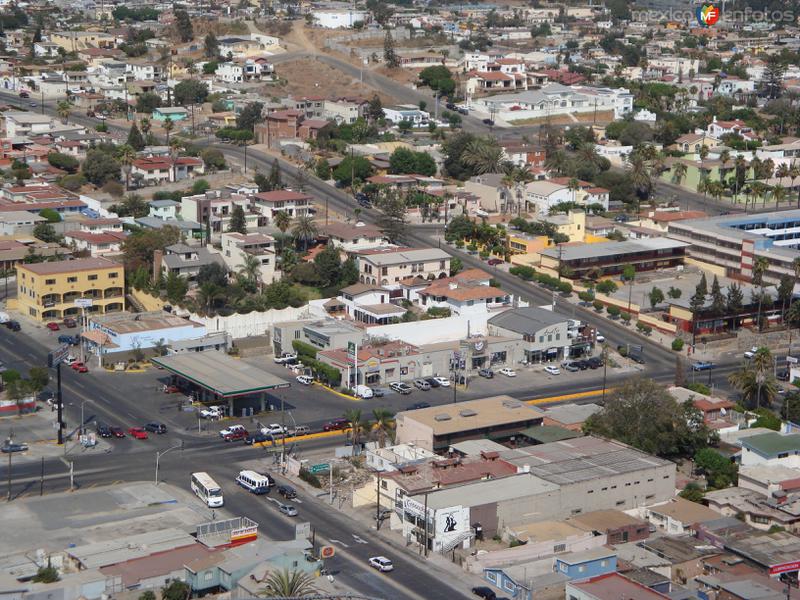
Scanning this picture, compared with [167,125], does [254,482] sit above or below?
below

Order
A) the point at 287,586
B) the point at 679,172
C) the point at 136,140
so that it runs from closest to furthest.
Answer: the point at 287,586
the point at 679,172
the point at 136,140

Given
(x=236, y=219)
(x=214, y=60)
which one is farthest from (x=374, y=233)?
(x=214, y=60)

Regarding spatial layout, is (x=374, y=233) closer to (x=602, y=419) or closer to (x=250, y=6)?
(x=602, y=419)

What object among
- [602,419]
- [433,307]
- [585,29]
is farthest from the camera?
[585,29]

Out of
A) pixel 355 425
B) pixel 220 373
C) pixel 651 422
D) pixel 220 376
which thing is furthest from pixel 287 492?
pixel 651 422

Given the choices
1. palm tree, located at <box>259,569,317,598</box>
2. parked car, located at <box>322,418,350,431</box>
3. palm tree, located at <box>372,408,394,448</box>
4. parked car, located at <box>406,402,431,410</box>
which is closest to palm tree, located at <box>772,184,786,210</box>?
parked car, located at <box>406,402,431,410</box>

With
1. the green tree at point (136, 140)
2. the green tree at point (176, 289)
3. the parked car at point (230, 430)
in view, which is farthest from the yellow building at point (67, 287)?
the green tree at point (136, 140)

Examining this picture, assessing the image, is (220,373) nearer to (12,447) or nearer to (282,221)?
(12,447)
